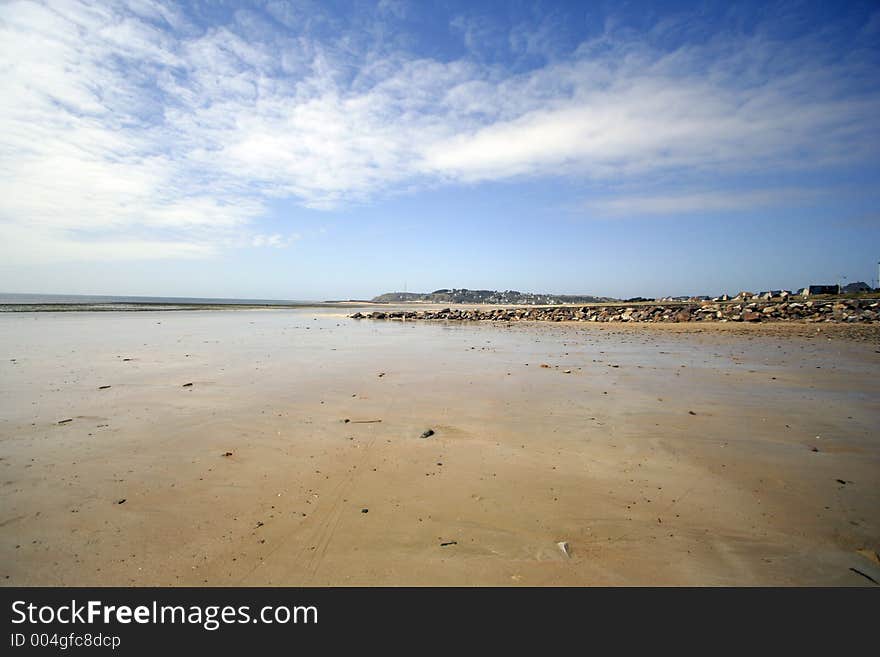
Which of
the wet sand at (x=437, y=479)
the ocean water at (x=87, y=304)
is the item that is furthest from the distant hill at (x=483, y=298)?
the wet sand at (x=437, y=479)

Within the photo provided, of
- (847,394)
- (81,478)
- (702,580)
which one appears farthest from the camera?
(847,394)

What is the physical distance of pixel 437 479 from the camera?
420cm

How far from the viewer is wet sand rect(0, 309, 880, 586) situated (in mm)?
2873

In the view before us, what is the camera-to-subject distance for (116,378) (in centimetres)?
859

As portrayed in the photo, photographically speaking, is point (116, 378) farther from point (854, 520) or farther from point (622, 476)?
point (854, 520)

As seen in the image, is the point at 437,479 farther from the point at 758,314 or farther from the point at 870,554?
the point at 758,314

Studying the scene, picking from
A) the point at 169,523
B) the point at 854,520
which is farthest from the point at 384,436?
the point at 854,520

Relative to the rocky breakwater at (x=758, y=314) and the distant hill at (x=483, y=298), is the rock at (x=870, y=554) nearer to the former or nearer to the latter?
the rocky breakwater at (x=758, y=314)

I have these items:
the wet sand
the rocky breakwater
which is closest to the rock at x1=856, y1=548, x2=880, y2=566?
Result: the wet sand

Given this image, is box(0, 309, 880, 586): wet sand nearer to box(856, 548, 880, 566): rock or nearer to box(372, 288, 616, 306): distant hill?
box(856, 548, 880, 566): rock

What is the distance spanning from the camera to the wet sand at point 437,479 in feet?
9.43

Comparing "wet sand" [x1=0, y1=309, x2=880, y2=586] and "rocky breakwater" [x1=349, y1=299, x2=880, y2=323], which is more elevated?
"rocky breakwater" [x1=349, y1=299, x2=880, y2=323]
